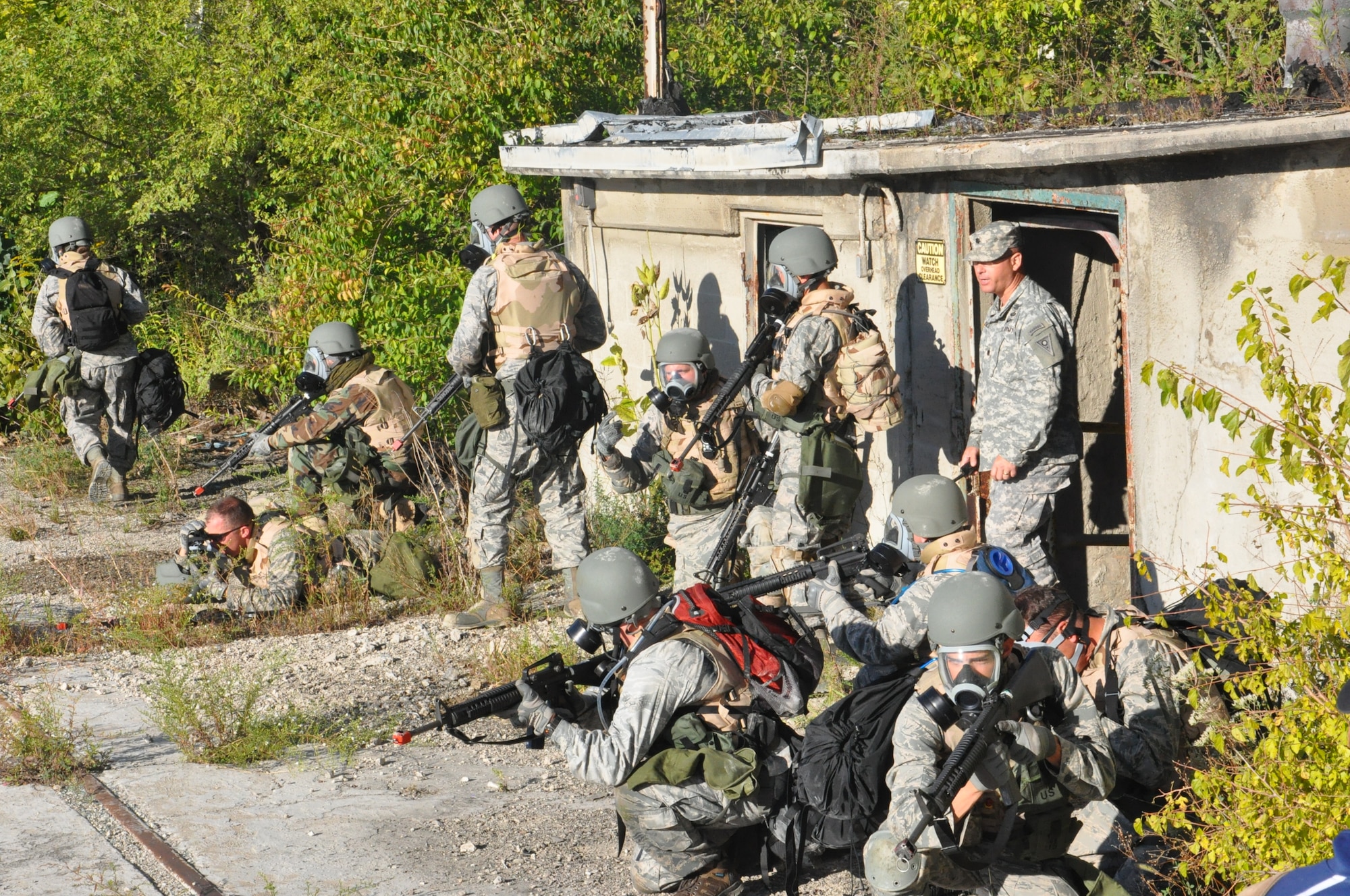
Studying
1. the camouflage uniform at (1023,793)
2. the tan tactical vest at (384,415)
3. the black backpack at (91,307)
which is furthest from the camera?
the black backpack at (91,307)

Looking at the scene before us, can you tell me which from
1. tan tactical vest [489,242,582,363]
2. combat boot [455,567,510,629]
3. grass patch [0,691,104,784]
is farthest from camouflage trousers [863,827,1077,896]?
tan tactical vest [489,242,582,363]

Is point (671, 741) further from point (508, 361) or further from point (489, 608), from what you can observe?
point (508, 361)

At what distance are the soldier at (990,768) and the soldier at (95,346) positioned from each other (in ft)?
26.5

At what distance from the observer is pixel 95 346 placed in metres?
10.2

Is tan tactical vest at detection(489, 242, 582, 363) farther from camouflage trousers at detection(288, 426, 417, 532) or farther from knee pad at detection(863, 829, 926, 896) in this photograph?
knee pad at detection(863, 829, 926, 896)

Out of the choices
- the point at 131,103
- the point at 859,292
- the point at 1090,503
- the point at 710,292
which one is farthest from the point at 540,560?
the point at 131,103

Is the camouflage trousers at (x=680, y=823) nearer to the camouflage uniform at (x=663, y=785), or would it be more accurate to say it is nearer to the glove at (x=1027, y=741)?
the camouflage uniform at (x=663, y=785)

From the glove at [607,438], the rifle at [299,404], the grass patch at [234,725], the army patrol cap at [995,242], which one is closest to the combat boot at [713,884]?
the grass patch at [234,725]

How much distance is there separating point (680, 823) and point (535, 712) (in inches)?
23.4

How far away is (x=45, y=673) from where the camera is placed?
670 centimetres

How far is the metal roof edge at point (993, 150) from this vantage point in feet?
15.7

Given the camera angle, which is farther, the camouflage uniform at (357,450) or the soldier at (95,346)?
the soldier at (95,346)

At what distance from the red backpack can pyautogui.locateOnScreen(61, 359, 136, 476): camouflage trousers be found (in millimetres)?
7186

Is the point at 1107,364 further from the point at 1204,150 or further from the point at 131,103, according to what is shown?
the point at 131,103
